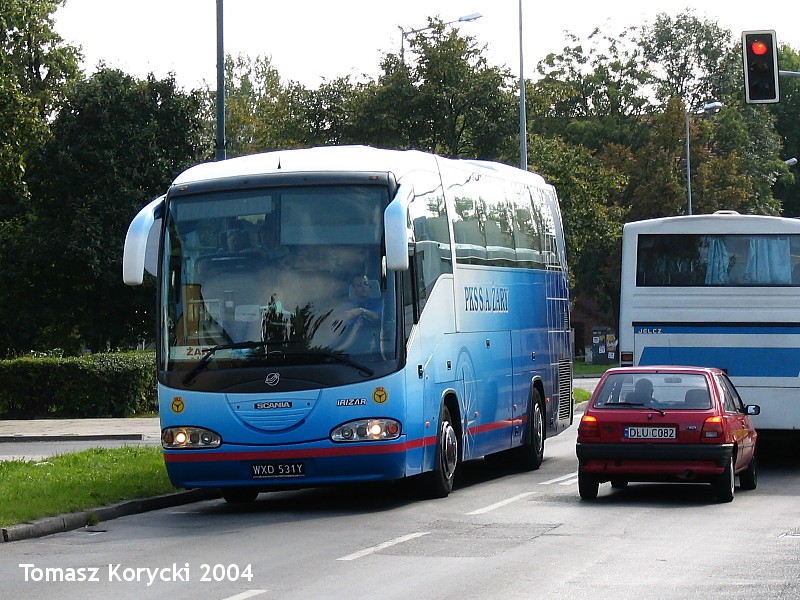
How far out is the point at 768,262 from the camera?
20.3 metres

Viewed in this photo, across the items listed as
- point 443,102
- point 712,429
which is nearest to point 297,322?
point 712,429

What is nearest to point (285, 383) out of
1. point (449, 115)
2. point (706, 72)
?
point (449, 115)

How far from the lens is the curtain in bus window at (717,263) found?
20375mm

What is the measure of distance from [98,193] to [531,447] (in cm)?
2136

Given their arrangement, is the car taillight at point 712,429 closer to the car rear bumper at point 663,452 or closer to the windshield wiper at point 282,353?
the car rear bumper at point 663,452

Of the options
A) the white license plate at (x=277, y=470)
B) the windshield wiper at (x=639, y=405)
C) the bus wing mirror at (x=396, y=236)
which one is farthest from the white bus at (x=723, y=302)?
the white license plate at (x=277, y=470)

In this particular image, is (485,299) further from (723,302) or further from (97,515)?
(97,515)

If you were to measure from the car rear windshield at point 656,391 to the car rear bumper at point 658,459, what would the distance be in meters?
0.50

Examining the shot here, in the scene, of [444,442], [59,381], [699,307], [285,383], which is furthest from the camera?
[59,381]

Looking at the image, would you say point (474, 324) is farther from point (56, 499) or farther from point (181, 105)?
point (181, 105)

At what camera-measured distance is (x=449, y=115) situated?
1940 inches

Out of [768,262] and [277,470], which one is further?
[768,262]

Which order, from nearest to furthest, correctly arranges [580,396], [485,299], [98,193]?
1. [485,299]
2. [98,193]
3. [580,396]

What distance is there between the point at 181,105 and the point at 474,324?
80.5 feet
